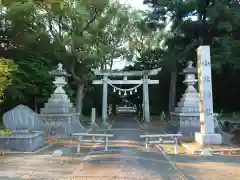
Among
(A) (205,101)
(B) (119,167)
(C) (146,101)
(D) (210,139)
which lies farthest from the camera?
(C) (146,101)

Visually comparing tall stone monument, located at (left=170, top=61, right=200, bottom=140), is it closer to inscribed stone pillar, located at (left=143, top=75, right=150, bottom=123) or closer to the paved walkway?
the paved walkway

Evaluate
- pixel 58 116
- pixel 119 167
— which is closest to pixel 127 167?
pixel 119 167

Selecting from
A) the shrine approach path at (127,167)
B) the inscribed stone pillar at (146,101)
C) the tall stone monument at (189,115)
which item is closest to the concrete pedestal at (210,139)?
the shrine approach path at (127,167)

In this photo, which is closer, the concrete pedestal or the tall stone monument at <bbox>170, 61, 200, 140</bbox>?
the concrete pedestal

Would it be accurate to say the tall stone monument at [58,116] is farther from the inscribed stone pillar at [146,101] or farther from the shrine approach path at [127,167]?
the inscribed stone pillar at [146,101]

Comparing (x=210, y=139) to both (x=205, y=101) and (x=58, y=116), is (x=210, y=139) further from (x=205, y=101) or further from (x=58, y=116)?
(x=58, y=116)

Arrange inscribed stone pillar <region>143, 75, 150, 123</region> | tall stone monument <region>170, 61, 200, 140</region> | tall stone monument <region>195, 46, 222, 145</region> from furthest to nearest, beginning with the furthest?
inscribed stone pillar <region>143, 75, 150, 123</region> → tall stone monument <region>170, 61, 200, 140</region> → tall stone monument <region>195, 46, 222, 145</region>

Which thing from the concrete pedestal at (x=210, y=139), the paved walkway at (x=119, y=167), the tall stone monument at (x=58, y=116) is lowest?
the paved walkway at (x=119, y=167)

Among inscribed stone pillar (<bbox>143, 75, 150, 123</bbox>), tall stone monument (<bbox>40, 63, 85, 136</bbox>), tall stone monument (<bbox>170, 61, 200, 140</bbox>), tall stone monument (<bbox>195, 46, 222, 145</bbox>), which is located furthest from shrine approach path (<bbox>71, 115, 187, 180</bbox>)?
inscribed stone pillar (<bbox>143, 75, 150, 123</bbox>)

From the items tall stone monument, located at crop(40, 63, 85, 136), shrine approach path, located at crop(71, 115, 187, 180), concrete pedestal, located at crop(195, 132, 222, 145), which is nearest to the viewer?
shrine approach path, located at crop(71, 115, 187, 180)

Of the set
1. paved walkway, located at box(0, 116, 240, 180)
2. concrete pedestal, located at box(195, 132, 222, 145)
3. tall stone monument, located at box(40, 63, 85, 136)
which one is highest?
tall stone monument, located at box(40, 63, 85, 136)

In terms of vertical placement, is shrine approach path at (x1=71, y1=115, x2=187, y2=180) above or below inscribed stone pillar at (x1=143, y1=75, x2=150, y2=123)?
below

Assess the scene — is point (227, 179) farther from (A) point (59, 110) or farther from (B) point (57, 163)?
(A) point (59, 110)

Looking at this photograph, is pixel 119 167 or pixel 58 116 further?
pixel 58 116
